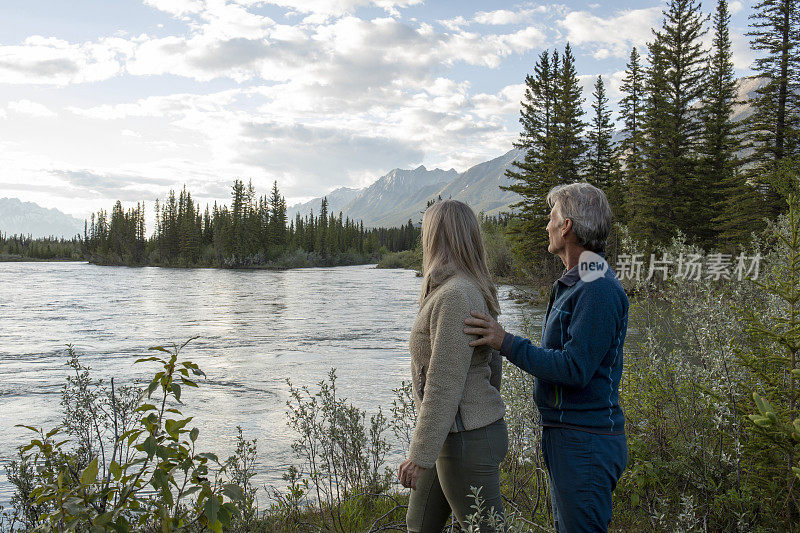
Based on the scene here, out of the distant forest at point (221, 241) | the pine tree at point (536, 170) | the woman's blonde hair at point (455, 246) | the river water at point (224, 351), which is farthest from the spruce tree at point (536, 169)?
the distant forest at point (221, 241)

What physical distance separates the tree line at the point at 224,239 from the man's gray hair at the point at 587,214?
281 feet

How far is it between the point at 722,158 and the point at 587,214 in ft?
133

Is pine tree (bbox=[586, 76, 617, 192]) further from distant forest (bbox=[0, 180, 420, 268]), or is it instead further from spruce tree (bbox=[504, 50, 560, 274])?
distant forest (bbox=[0, 180, 420, 268])

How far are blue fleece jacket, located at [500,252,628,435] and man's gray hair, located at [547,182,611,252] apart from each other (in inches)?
3.3

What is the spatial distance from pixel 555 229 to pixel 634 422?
273cm

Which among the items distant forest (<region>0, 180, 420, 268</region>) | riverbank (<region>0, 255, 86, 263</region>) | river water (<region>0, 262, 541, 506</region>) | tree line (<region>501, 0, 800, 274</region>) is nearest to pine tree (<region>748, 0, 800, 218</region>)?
tree line (<region>501, 0, 800, 274</region>)

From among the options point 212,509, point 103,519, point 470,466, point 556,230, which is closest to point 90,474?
point 103,519

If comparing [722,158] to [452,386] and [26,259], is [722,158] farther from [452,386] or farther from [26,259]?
[26,259]

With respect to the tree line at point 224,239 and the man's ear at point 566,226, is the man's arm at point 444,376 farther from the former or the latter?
the tree line at point 224,239

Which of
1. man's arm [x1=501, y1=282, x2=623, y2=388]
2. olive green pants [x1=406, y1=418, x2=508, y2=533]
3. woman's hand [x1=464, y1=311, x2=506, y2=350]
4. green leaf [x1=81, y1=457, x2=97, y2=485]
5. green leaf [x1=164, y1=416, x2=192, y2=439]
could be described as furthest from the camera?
olive green pants [x1=406, y1=418, x2=508, y2=533]

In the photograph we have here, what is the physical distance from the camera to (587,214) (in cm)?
240

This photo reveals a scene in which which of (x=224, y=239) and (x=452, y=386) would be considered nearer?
(x=452, y=386)

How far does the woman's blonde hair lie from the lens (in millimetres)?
2588

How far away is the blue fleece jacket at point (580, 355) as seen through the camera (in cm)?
227
